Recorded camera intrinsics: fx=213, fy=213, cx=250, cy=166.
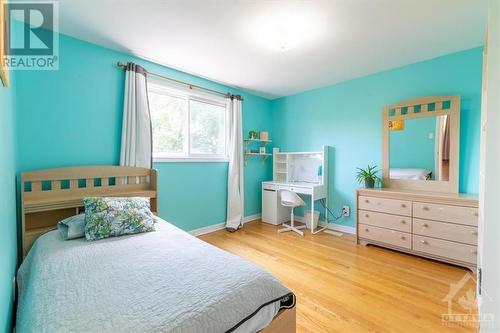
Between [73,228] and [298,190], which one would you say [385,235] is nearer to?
[298,190]

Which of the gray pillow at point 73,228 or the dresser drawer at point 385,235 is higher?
the gray pillow at point 73,228

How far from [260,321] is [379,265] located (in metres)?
1.90

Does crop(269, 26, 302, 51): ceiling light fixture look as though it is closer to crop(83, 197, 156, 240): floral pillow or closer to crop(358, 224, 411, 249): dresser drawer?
crop(83, 197, 156, 240): floral pillow

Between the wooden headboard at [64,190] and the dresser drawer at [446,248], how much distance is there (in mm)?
3093

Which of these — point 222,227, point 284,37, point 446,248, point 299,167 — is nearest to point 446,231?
point 446,248

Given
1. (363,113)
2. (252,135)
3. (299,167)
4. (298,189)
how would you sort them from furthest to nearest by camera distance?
(299,167) → (252,135) → (298,189) → (363,113)

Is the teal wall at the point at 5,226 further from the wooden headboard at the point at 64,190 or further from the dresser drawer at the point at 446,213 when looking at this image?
the dresser drawer at the point at 446,213

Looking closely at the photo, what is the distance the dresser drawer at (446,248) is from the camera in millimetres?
2146

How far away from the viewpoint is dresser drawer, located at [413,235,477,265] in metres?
2.15

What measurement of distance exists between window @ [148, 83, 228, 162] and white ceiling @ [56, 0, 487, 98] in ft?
1.42

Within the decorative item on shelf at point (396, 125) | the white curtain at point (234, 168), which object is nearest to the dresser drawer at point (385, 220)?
the decorative item on shelf at point (396, 125)

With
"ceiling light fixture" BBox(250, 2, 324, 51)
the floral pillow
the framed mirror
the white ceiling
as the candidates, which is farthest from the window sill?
the framed mirror

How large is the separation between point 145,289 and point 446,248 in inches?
115

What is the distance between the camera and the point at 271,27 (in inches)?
78.4
